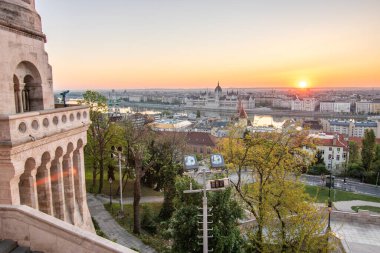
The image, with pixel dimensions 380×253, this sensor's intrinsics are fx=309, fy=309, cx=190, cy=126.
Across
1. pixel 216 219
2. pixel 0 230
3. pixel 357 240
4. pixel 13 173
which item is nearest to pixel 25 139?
pixel 13 173

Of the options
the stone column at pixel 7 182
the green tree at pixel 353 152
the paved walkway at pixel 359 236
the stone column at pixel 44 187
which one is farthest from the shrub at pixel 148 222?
the green tree at pixel 353 152

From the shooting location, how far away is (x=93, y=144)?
92.9ft

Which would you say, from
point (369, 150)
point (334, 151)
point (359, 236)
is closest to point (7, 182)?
point (359, 236)

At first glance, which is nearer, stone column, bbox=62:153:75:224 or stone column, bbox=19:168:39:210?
stone column, bbox=19:168:39:210

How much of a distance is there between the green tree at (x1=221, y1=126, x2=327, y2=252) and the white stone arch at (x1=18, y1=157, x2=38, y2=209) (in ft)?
35.5

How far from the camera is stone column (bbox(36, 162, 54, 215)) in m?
9.38

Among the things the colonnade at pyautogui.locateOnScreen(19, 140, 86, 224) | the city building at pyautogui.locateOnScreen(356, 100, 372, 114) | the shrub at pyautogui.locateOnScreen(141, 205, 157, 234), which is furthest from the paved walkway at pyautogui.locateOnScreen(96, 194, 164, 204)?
the city building at pyautogui.locateOnScreen(356, 100, 372, 114)

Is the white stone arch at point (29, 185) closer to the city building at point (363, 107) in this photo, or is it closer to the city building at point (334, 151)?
the city building at point (334, 151)

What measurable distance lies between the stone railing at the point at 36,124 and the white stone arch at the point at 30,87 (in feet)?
3.47

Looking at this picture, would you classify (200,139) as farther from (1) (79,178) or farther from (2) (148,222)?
(1) (79,178)

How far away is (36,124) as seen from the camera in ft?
28.9

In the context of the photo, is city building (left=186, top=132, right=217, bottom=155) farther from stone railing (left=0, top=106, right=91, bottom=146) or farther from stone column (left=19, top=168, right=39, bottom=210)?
stone column (left=19, top=168, right=39, bottom=210)

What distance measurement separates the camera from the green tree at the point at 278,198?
1612cm

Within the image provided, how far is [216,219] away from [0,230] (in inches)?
393
